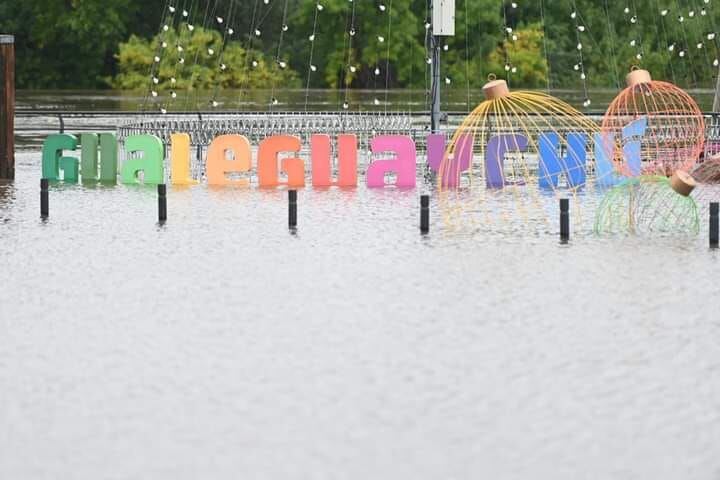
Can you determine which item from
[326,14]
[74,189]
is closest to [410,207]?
[74,189]

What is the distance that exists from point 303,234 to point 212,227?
157 cm

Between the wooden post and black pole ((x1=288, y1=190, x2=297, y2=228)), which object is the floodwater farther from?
the wooden post

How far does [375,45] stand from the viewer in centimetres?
8544

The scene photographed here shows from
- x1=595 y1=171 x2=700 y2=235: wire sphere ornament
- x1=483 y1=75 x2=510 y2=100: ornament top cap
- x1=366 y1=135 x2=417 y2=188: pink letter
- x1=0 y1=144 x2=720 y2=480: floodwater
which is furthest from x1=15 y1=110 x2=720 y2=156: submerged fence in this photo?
x1=0 y1=144 x2=720 y2=480: floodwater

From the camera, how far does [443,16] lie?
34.8 metres

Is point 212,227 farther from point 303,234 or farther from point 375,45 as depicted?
point 375,45

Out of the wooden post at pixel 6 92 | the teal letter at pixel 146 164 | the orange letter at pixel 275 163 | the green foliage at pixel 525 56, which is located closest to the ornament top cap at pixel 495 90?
the orange letter at pixel 275 163

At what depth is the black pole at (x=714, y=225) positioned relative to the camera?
2117cm

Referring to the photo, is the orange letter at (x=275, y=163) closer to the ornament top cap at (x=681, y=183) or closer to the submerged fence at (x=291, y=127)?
the submerged fence at (x=291, y=127)

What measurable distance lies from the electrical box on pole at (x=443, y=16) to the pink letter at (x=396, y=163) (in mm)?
3839

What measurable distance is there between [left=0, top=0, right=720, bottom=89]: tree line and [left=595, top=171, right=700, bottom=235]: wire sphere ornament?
169 feet

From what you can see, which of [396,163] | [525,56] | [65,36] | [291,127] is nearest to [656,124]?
[396,163]

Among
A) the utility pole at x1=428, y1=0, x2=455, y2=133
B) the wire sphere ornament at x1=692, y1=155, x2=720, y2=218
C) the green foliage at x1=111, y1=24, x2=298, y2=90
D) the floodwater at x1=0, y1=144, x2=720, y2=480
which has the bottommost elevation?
the floodwater at x1=0, y1=144, x2=720, y2=480

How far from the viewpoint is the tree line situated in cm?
8475
